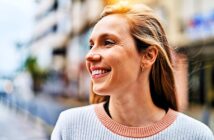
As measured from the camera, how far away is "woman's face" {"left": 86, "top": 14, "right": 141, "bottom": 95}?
1.99ft

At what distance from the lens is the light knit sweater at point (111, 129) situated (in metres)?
0.64

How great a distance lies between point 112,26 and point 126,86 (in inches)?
3.6

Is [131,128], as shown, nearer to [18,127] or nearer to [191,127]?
[191,127]

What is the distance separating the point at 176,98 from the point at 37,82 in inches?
66.9

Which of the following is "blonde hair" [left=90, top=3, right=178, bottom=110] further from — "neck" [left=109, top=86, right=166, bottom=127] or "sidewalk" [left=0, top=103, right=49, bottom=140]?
"sidewalk" [left=0, top=103, right=49, bottom=140]

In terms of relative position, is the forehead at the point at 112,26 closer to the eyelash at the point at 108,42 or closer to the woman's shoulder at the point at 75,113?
the eyelash at the point at 108,42

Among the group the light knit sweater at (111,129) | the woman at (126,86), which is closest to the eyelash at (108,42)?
the woman at (126,86)

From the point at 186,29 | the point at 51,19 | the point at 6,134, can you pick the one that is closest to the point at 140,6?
the point at 6,134

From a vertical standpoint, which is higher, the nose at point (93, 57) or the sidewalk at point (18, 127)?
the nose at point (93, 57)

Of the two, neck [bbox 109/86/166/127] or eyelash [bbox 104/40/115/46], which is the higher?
eyelash [bbox 104/40/115/46]

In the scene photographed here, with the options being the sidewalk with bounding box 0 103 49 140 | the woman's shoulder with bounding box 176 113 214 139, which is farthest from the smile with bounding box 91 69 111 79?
the sidewalk with bounding box 0 103 49 140

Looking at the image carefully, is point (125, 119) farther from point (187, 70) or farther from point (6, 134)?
point (6, 134)

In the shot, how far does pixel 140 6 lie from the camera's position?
67 centimetres

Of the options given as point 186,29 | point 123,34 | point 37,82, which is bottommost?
point 186,29
